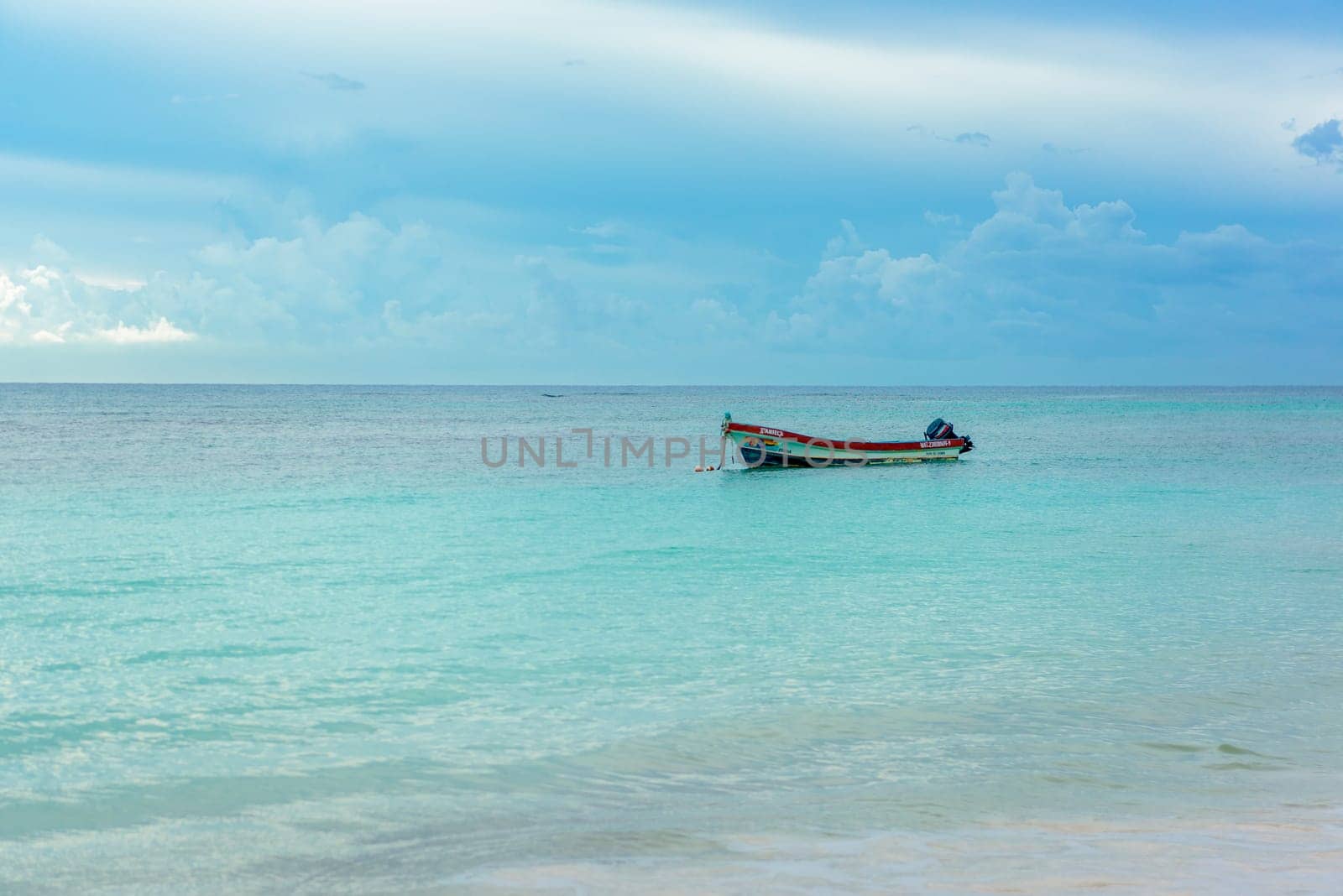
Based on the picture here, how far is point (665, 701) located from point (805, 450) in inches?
Answer: 1286

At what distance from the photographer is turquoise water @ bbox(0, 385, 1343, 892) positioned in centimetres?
671

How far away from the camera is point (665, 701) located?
34.3ft

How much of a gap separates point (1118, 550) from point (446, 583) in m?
12.6

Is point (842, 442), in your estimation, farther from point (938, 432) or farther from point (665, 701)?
point (665, 701)

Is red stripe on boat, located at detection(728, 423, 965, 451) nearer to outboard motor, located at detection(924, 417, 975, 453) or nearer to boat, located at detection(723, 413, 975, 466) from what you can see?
boat, located at detection(723, 413, 975, 466)

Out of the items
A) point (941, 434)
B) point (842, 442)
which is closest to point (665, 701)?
point (842, 442)

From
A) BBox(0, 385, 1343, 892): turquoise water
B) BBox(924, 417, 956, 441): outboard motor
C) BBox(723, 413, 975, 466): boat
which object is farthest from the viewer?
BBox(924, 417, 956, 441): outboard motor

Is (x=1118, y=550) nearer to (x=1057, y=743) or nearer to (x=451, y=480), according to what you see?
(x=1057, y=743)

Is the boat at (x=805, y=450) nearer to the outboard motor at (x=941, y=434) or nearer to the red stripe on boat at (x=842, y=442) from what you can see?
the red stripe on boat at (x=842, y=442)

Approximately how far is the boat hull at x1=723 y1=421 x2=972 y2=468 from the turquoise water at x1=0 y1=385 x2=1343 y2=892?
16.3 meters

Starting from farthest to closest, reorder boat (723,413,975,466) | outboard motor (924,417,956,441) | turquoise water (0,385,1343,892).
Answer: outboard motor (924,417,956,441) → boat (723,413,975,466) → turquoise water (0,385,1343,892)

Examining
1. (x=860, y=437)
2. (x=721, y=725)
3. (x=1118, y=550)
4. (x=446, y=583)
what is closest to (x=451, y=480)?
(x=446, y=583)

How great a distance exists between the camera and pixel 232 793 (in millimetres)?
7973

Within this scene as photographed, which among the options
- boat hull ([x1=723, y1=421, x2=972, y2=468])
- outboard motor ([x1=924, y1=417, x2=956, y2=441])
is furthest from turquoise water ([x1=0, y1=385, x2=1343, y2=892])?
outboard motor ([x1=924, y1=417, x2=956, y2=441])
